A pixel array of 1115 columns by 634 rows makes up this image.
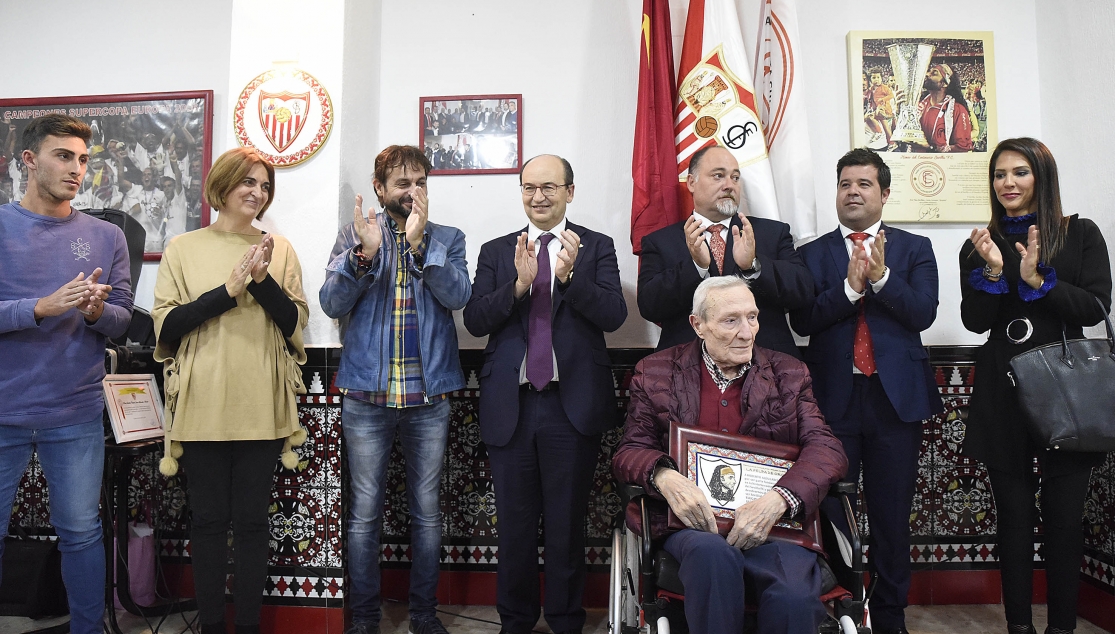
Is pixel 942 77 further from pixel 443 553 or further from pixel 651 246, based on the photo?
pixel 443 553

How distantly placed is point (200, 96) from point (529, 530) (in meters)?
2.78

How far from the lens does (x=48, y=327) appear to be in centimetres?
273

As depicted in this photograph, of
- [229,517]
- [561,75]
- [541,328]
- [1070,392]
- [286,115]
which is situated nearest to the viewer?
[1070,392]

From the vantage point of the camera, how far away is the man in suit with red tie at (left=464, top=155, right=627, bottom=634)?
9.53 feet

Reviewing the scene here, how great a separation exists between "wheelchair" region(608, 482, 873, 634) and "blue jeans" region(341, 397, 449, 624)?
0.97 m

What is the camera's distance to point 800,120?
11.4 feet

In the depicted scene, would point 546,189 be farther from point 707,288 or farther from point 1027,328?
point 1027,328

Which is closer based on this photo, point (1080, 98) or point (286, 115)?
point (286, 115)

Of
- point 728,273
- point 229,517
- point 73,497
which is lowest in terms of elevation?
point 229,517

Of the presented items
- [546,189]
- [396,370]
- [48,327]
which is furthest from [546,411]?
[48,327]

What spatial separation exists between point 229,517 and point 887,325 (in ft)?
8.69

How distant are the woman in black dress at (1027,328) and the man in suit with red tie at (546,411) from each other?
54.9 inches

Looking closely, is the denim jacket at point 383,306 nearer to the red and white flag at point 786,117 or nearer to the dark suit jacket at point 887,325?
the dark suit jacket at point 887,325

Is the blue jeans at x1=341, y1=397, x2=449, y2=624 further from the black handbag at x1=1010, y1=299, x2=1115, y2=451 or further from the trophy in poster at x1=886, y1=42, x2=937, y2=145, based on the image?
the trophy in poster at x1=886, y1=42, x2=937, y2=145
